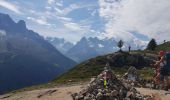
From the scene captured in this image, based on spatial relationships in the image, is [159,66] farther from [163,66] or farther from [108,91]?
[108,91]

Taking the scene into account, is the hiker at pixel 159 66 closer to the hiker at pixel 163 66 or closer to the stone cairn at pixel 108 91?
the hiker at pixel 163 66

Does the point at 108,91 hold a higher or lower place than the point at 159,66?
lower

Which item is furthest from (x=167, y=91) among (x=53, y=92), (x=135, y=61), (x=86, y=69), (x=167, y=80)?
(x=135, y=61)

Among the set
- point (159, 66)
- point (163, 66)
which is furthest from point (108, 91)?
point (163, 66)

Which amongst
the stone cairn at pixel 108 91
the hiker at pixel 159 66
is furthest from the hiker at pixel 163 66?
the stone cairn at pixel 108 91

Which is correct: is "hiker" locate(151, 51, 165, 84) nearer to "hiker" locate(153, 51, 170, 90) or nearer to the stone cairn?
"hiker" locate(153, 51, 170, 90)

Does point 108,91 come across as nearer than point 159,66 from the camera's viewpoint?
Yes

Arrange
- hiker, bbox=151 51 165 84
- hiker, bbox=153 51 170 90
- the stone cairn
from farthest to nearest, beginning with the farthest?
hiker, bbox=151 51 165 84 → hiker, bbox=153 51 170 90 → the stone cairn

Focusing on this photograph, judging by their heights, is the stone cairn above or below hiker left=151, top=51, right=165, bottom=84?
below

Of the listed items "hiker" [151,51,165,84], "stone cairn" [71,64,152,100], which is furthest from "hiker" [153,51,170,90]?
"stone cairn" [71,64,152,100]

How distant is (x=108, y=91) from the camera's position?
117 ft

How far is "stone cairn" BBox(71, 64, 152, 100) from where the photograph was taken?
35.1m

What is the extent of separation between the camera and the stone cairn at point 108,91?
35.1m

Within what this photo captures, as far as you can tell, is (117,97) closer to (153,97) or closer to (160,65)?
(153,97)
